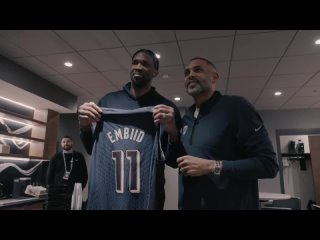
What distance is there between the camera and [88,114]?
1.32m

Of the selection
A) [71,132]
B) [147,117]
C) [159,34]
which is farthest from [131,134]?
[71,132]

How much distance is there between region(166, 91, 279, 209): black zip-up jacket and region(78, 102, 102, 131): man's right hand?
46 centimetres

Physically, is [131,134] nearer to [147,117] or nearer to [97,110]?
[147,117]

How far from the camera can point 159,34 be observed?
2916mm

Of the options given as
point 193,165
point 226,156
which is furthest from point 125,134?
point 226,156

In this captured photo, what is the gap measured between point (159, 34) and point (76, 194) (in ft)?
6.85

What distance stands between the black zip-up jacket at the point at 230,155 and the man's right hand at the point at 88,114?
46cm

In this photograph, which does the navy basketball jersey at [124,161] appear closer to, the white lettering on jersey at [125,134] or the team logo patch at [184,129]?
the white lettering on jersey at [125,134]

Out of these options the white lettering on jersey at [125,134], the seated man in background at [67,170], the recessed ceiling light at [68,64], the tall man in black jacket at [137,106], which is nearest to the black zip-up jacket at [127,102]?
the tall man in black jacket at [137,106]

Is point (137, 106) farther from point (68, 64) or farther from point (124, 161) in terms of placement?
point (68, 64)

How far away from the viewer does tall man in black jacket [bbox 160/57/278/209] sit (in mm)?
1182

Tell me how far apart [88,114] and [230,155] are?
80 centimetres

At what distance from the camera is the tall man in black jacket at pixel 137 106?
1.29 meters

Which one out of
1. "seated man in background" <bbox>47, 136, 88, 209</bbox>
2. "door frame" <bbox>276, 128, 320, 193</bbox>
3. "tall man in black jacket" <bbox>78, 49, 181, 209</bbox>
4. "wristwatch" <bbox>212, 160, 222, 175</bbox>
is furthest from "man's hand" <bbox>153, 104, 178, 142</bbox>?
"door frame" <bbox>276, 128, 320, 193</bbox>
